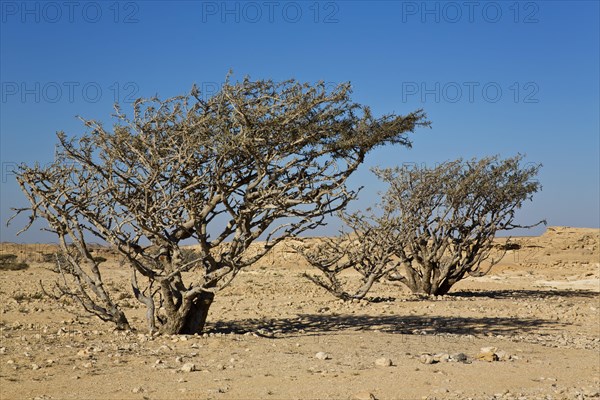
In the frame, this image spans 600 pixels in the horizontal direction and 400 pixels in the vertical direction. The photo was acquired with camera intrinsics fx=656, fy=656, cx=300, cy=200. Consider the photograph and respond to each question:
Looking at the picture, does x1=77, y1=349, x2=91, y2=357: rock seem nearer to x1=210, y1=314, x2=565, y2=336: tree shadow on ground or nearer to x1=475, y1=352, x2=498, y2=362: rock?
x1=210, y1=314, x2=565, y2=336: tree shadow on ground

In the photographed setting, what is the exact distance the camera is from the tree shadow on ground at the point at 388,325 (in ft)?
38.7

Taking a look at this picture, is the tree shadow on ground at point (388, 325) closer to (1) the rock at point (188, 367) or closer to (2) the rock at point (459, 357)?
(2) the rock at point (459, 357)

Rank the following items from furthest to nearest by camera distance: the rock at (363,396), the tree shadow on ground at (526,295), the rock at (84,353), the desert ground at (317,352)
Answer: the tree shadow on ground at (526,295) → the rock at (84,353) → the desert ground at (317,352) → the rock at (363,396)

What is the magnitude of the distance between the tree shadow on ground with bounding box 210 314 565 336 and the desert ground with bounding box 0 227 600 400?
0.02 meters

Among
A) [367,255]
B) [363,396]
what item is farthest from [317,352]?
[367,255]

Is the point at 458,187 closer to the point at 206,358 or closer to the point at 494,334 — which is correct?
the point at 494,334

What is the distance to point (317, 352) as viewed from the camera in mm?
9125

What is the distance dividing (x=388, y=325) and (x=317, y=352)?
4.03m

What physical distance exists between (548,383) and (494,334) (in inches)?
183

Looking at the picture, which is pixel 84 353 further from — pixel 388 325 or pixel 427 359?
pixel 388 325

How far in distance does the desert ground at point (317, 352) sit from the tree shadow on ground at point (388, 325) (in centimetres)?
2

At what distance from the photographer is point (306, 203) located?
1020 cm

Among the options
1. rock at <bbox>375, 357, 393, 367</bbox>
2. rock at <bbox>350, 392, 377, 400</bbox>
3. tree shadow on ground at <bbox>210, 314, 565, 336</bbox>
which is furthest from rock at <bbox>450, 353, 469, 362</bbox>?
tree shadow on ground at <bbox>210, 314, 565, 336</bbox>

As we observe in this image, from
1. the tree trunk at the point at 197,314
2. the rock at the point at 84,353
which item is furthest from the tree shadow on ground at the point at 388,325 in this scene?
the rock at the point at 84,353
